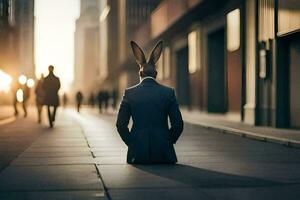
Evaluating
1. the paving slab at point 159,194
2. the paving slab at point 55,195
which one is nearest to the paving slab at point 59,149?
the paving slab at point 55,195

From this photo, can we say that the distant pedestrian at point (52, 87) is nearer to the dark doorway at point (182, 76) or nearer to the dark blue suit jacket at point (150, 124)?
the dark blue suit jacket at point (150, 124)

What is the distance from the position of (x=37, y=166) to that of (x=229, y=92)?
53.7ft

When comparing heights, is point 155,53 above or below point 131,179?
above

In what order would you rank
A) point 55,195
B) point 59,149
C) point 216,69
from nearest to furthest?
1. point 55,195
2. point 59,149
3. point 216,69

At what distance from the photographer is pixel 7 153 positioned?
10.1 meters

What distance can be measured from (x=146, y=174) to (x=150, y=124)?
1185mm

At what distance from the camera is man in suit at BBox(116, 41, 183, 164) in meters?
8.23

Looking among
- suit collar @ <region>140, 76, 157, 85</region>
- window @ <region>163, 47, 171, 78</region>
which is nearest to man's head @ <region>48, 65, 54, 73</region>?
suit collar @ <region>140, 76, 157, 85</region>

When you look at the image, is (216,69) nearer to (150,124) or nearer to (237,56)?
(237,56)

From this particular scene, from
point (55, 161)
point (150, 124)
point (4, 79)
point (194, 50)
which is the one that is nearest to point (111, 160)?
point (55, 161)

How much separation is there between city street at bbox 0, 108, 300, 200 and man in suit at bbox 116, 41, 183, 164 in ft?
0.76

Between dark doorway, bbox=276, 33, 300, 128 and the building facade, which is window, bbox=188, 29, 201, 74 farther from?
dark doorway, bbox=276, 33, 300, 128

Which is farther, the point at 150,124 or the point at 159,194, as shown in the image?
the point at 150,124

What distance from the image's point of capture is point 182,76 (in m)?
35.2
